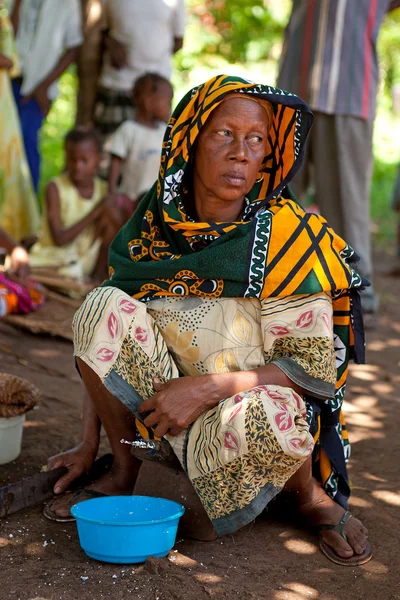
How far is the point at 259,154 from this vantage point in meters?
2.43

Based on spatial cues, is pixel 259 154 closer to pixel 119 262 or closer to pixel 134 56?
pixel 119 262

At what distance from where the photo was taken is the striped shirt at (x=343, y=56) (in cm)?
514

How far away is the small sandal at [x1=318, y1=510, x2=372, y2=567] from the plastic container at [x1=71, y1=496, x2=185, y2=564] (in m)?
0.45

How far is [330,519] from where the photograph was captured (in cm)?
234

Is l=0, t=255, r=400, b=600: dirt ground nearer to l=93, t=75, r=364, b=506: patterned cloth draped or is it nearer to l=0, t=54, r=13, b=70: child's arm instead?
l=93, t=75, r=364, b=506: patterned cloth draped

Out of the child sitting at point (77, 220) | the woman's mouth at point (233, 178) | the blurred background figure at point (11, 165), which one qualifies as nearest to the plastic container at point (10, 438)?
the woman's mouth at point (233, 178)

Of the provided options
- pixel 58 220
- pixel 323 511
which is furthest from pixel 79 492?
pixel 58 220

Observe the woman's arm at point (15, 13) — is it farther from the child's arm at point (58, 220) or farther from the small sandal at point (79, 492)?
the small sandal at point (79, 492)

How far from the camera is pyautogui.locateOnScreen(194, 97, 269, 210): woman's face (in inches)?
94.1

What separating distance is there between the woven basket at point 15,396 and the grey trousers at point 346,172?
3067mm

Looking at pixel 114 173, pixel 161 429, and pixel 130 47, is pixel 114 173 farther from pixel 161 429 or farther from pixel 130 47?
pixel 161 429

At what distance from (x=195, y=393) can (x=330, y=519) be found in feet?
1.87

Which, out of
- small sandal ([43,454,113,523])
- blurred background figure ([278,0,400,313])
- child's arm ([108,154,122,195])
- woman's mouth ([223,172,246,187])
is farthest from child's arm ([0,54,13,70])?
small sandal ([43,454,113,523])

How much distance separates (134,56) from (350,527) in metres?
4.36
